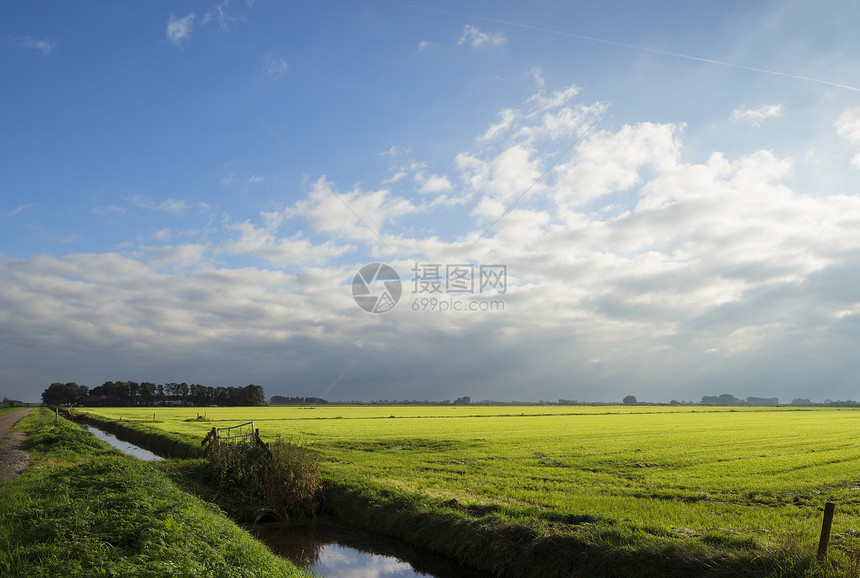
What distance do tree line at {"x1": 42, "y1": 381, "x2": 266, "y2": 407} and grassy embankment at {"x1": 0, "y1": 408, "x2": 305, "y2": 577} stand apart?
605ft

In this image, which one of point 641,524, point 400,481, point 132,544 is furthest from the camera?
point 400,481

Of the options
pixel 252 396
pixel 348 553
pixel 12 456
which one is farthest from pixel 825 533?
pixel 252 396

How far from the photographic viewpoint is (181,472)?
22.0 m

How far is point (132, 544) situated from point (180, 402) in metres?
201

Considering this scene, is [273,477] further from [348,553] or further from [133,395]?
[133,395]

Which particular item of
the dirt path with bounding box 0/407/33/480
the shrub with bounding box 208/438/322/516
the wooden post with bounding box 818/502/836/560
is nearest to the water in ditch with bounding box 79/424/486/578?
the shrub with bounding box 208/438/322/516

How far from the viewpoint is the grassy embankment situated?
838 cm

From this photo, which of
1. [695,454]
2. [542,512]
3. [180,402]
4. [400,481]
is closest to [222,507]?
[400,481]

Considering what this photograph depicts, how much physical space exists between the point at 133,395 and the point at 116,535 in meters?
205

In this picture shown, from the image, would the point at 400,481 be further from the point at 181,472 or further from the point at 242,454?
the point at 181,472

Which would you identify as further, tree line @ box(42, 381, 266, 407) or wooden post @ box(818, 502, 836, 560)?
tree line @ box(42, 381, 266, 407)

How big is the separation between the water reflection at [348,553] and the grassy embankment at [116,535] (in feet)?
12.3

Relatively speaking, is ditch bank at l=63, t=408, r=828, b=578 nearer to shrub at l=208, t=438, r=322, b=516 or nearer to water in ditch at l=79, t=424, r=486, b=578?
water in ditch at l=79, t=424, r=486, b=578

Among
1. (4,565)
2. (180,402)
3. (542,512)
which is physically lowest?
(180,402)
